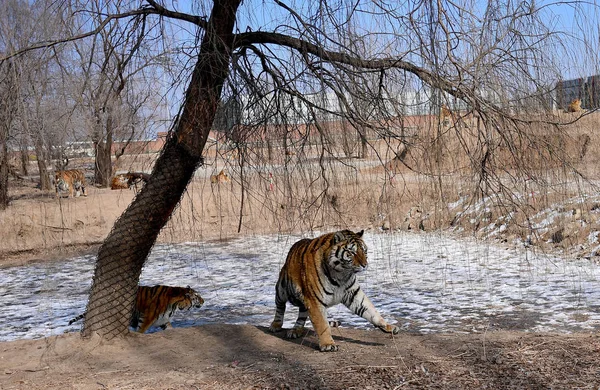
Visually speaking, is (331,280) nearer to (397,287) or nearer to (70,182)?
(397,287)

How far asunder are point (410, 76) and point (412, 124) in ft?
1.18

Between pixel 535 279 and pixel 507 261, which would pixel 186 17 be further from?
pixel 507 261

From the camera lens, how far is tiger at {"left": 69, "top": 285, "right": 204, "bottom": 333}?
657cm

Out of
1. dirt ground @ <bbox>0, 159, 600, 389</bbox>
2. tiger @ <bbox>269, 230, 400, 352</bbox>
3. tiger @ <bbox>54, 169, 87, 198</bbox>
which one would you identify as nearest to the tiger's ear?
tiger @ <bbox>269, 230, 400, 352</bbox>

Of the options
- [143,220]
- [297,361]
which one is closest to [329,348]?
→ [297,361]

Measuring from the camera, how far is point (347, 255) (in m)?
5.41

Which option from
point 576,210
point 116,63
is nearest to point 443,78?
point 116,63

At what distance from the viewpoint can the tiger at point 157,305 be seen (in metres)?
6.57

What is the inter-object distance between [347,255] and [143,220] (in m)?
1.74

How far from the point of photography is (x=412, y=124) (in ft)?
15.8

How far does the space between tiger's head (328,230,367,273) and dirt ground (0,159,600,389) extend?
0.62 meters

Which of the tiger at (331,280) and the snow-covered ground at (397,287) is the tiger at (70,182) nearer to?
the snow-covered ground at (397,287)

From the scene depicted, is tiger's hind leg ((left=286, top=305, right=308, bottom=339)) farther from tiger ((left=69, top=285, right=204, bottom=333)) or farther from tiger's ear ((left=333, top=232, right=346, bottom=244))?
tiger ((left=69, top=285, right=204, bottom=333))

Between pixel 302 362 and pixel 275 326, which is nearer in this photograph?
pixel 302 362
